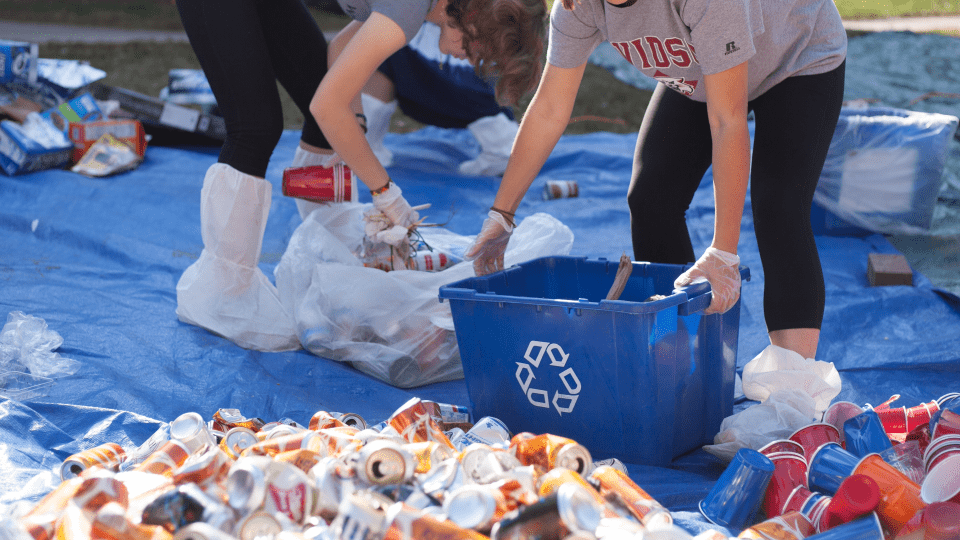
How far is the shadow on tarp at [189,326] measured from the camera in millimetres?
1433

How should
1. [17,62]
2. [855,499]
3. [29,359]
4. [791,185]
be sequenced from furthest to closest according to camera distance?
[17,62]
[29,359]
[791,185]
[855,499]

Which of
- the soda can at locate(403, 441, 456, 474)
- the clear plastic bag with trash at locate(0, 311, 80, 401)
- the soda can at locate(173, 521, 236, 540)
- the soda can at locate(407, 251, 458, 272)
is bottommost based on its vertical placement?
the clear plastic bag with trash at locate(0, 311, 80, 401)

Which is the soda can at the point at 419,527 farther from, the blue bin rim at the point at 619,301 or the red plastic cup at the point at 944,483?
the red plastic cup at the point at 944,483

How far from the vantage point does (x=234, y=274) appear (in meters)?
1.94

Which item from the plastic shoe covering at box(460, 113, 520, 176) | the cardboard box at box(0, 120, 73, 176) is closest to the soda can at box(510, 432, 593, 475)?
the plastic shoe covering at box(460, 113, 520, 176)

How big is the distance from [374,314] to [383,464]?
2.81ft

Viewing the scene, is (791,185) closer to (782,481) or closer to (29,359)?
(782,481)

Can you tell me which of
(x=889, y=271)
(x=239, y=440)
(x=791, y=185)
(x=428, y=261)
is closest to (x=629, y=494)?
(x=239, y=440)

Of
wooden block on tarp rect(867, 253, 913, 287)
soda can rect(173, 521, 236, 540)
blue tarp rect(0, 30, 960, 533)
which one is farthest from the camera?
wooden block on tarp rect(867, 253, 913, 287)

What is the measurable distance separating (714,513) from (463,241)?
4.11ft

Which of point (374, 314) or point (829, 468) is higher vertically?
point (829, 468)

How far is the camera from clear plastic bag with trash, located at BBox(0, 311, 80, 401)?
1604 mm

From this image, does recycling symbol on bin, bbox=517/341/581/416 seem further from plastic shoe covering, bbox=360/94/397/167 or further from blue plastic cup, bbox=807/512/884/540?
plastic shoe covering, bbox=360/94/397/167

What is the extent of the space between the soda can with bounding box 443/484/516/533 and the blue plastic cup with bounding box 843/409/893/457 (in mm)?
641
